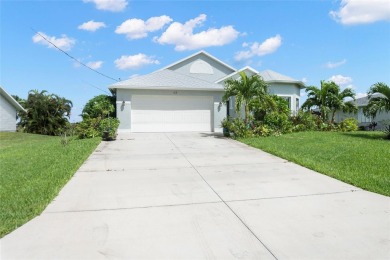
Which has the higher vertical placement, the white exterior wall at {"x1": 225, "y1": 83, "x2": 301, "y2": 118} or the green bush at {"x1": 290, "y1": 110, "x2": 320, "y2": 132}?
the white exterior wall at {"x1": 225, "y1": 83, "x2": 301, "y2": 118}

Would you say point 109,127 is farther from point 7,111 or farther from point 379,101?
point 7,111

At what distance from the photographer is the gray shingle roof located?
16953 millimetres

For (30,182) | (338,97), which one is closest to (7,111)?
(30,182)

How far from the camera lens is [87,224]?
13.2ft

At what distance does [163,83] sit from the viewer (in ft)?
58.1

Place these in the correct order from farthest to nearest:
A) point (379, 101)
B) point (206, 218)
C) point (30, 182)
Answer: point (379, 101) < point (30, 182) < point (206, 218)

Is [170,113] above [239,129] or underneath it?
above

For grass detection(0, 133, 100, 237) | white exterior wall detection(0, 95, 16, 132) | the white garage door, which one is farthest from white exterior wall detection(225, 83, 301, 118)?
white exterior wall detection(0, 95, 16, 132)

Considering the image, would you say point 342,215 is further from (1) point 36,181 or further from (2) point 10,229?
(1) point 36,181

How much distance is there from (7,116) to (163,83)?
575 inches

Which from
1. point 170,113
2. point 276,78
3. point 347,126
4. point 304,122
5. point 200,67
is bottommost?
point 347,126

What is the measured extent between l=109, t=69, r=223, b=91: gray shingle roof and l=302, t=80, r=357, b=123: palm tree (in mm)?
5917

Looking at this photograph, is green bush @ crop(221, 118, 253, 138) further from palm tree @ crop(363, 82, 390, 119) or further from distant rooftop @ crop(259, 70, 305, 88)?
distant rooftop @ crop(259, 70, 305, 88)

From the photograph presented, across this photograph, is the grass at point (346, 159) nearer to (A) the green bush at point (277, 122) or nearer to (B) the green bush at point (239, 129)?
(B) the green bush at point (239, 129)
